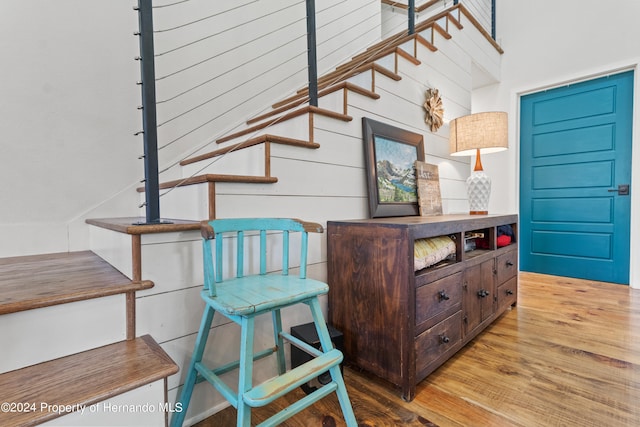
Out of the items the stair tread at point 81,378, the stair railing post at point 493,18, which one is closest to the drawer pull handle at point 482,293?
the stair tread at point 81,378

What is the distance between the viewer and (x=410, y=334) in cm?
121

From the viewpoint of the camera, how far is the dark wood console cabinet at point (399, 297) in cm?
122

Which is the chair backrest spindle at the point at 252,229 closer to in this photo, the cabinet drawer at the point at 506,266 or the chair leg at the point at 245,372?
the chair leg at the point at 245,372

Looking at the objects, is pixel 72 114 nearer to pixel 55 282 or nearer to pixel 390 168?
pixel 55 282

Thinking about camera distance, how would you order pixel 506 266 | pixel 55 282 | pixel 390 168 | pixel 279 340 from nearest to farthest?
1. pixel 55 282
2. pixel 279 340
3. pixel 390 168
4. pixel 506 266

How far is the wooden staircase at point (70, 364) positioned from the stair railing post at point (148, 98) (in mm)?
293

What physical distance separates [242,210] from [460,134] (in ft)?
6.00

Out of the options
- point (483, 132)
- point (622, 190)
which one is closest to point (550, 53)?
point (622, 190)

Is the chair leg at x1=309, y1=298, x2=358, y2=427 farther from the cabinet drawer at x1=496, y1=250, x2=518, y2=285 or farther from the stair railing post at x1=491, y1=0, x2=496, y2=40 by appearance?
the stair railing post at x1=491, y1=0, x2=496, y2=40

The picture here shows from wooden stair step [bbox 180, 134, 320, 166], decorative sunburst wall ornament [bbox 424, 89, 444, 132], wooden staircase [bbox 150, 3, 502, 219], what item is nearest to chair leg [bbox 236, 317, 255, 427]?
wooden staircase [bbox 150, 3, 502, 219]

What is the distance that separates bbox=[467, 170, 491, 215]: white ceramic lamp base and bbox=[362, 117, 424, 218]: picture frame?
0.52 metres

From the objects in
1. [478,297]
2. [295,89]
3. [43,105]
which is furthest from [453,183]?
[43,105]

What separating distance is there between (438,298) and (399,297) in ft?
0.86

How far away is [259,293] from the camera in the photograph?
37.9 inches
